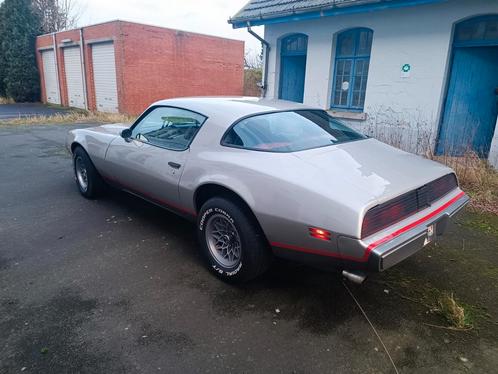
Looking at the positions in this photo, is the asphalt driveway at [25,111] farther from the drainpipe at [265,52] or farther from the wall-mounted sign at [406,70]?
the wall-mounted sign at [406,70]

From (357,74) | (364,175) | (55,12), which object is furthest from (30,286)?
(55,12)

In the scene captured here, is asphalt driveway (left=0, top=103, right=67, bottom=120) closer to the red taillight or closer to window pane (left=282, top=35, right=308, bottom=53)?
window pane (left=282, top=35, right=308, bottom=53)

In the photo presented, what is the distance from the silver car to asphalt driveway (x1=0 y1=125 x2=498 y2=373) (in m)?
0.40

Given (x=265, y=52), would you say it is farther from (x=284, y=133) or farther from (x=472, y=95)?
(x=284, y=133)

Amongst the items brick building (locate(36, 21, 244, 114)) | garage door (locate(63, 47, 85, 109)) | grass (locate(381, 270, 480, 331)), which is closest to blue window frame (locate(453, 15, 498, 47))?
grass (locate(381, 270, 480, 331))

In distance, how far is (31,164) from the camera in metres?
7.01

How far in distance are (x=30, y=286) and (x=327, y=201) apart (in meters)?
2.39

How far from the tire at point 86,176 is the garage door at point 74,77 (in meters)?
17.6

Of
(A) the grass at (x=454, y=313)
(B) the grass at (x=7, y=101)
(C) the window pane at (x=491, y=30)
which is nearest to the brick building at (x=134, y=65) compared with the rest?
(B) the grass at (x=7, y=101)

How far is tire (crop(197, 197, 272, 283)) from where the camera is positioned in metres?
2.74

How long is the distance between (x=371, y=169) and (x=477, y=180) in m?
3.46

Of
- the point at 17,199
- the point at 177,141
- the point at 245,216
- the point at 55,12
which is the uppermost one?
the point at 55,12

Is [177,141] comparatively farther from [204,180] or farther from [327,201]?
[327,201]

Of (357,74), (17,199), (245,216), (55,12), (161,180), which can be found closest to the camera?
(245,216)
